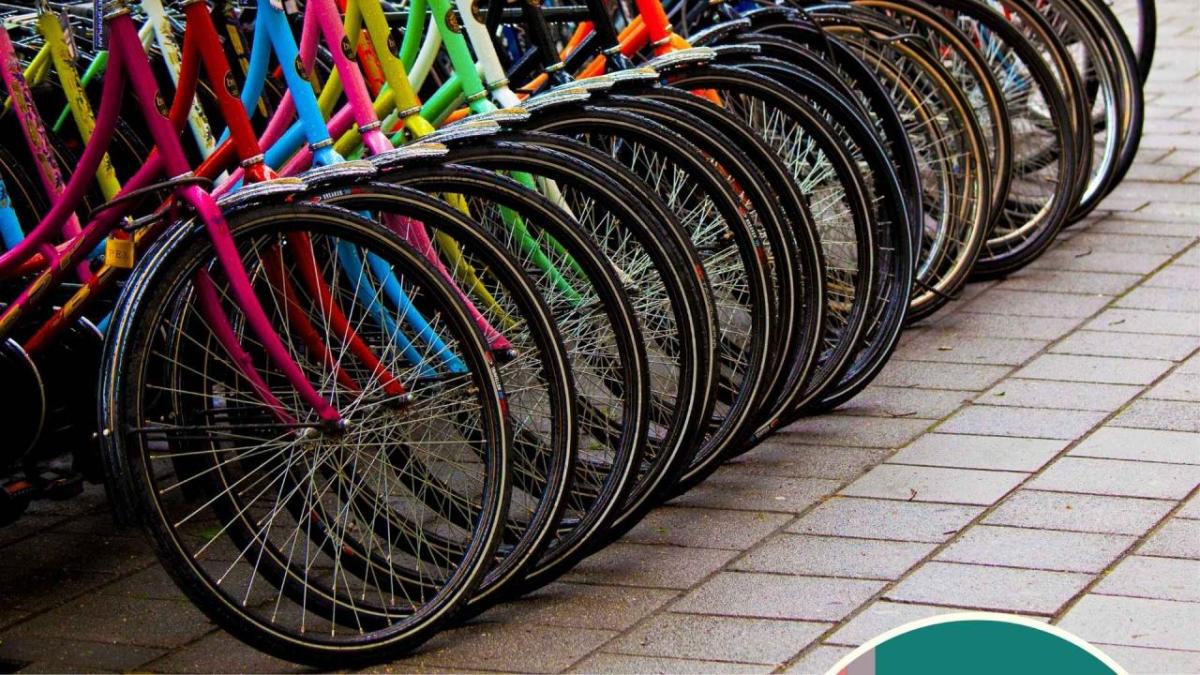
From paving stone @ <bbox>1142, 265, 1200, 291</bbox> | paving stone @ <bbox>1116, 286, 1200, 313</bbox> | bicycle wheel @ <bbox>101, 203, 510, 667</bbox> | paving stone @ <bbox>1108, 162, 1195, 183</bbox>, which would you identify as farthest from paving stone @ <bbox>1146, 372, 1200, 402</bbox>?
paving stone @ <bbox>1108, 162, 1195, 183</bbox>

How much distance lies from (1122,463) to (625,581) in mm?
1365

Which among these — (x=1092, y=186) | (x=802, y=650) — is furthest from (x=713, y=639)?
(x=1092, y=186)

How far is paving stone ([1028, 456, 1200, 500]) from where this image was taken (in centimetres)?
443

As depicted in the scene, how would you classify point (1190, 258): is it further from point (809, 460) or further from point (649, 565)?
point (649, 565)

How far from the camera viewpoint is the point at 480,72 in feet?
15.0

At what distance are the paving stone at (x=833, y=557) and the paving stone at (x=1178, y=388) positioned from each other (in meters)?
1.25

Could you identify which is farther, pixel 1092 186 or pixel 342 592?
pixel 1092 186

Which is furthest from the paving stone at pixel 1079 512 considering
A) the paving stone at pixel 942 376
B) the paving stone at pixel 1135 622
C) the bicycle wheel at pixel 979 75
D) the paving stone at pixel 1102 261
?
the paving stone at pixel 1102 261

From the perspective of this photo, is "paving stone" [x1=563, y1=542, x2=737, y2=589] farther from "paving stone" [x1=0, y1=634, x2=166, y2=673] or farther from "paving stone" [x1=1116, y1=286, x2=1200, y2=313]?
"paving stone" [x1=1116, y1=286, x2=1200, y2=313]

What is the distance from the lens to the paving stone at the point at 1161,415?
15.9 feet

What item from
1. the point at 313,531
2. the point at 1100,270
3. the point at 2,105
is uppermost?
the point at 2,105

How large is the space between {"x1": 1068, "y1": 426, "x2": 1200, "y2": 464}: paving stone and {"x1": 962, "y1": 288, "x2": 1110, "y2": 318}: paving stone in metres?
1.07

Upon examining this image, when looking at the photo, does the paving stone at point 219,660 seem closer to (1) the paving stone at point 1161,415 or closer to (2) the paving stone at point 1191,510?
(2) the paving stone at point 1191,510

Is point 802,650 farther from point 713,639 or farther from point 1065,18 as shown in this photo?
point 1065,18
